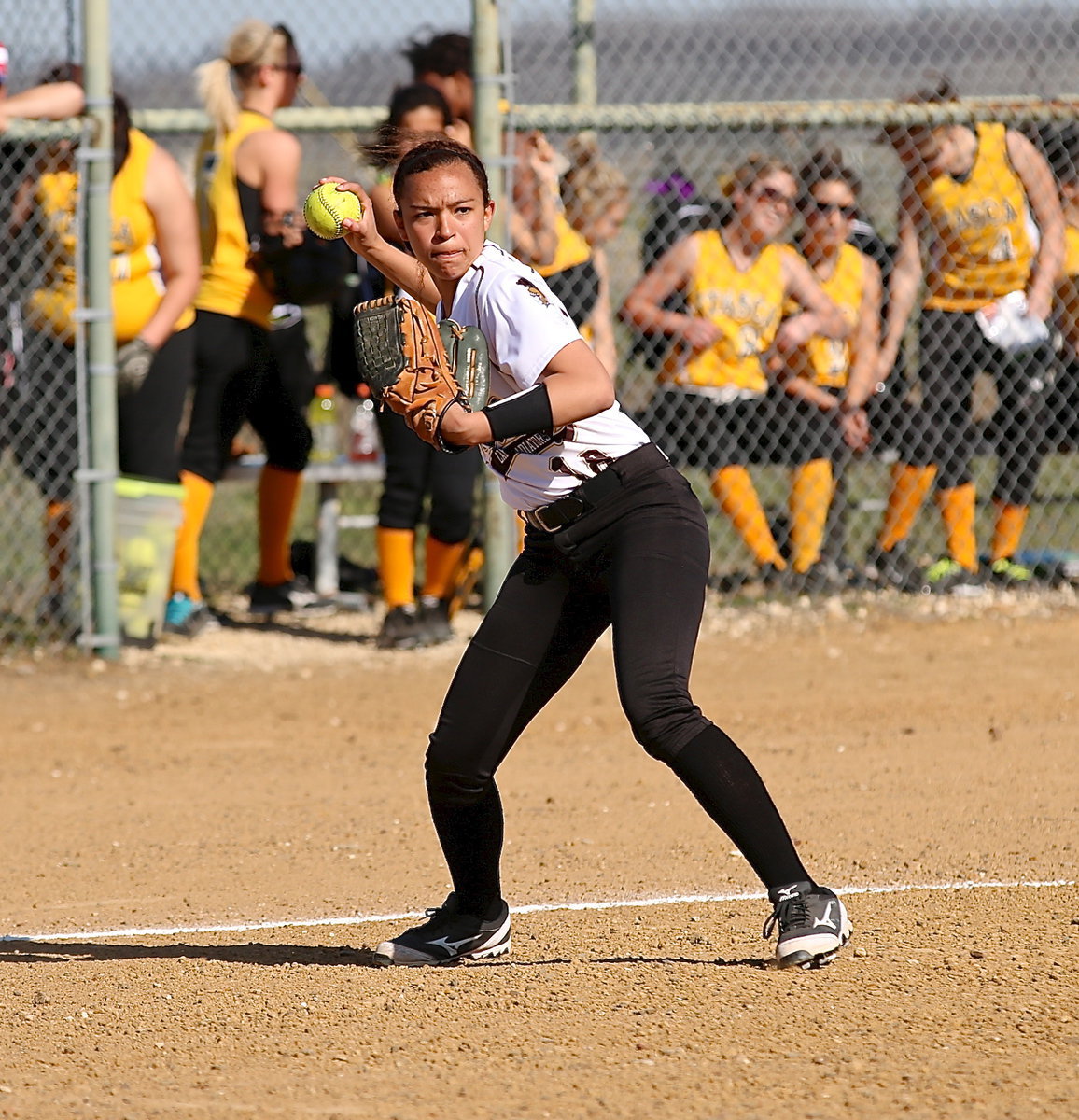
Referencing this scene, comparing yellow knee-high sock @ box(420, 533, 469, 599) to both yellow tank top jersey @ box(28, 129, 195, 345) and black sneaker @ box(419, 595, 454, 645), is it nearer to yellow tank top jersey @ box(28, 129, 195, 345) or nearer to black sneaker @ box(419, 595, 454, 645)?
black sneaker @ box(419, 595, 454, 645)

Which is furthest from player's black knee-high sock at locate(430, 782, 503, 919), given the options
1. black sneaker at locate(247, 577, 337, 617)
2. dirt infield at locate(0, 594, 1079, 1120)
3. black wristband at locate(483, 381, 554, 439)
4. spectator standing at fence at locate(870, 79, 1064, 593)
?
spectator standing at fence at locate(870, 79, 1064, 593)

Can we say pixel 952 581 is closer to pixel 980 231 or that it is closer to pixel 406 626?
pixel 980 231

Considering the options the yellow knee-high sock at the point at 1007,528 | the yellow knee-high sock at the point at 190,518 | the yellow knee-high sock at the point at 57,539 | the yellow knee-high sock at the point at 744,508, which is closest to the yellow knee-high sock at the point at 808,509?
the yellow knee-high sock at the point at 744,508

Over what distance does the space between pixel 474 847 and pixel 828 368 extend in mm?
5195

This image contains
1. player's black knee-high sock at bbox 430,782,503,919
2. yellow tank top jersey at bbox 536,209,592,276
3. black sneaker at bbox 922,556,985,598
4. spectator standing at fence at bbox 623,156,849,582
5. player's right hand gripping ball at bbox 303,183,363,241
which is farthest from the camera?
black sneaker at bbox 922,556,985,598

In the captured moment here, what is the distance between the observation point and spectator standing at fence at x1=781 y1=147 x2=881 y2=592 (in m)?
8.51

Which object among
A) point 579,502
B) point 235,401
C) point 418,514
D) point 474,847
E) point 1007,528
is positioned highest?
point 579,502

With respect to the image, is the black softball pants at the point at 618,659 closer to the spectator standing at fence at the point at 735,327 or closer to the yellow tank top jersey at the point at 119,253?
the yellow tank top jersey at the point at 119,253

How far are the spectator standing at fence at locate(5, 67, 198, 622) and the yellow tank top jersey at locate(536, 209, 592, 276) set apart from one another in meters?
1.65

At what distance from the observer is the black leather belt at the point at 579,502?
12.1ft

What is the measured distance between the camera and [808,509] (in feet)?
28.1

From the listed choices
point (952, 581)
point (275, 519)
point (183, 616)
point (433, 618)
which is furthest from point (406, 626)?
point (952, 581)

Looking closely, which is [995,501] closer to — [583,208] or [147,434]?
[583,208]

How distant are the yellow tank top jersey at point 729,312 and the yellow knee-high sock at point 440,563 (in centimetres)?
143
